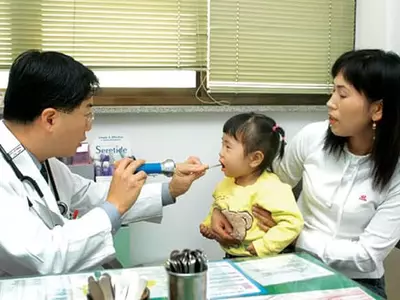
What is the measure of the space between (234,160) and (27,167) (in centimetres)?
71

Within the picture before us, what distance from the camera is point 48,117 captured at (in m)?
1.36

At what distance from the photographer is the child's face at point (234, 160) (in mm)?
1736

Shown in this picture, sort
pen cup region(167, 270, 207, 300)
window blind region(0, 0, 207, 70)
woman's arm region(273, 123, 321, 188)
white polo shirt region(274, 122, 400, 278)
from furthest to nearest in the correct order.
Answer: window blind region(0, 0, 207, 70) < woman's arm region(273, 123, 321, 188) < white polo shirt region(274, 122, 400, 278) < pen cup region(167, 270, 207, 300)

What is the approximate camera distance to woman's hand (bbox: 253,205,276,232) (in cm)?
165

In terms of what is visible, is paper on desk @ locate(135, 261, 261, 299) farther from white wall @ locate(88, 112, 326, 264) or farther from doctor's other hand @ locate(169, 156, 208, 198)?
white wall @ locate(88, 112, 326, 264)

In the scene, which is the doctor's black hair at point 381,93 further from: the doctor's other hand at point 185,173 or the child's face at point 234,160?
the doctor's other hand at point 185,173

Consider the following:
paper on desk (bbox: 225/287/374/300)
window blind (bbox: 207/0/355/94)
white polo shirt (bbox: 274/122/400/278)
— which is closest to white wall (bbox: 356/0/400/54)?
window blind (bbox: 207/0/355/94)

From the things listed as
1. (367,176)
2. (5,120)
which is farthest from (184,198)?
(5,120)

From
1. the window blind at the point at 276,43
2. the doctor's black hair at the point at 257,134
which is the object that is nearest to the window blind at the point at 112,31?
the window blind at the point at 276,43

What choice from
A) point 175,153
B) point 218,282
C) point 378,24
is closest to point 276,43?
point 378,24

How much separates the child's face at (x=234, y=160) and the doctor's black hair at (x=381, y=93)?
16.7 inches

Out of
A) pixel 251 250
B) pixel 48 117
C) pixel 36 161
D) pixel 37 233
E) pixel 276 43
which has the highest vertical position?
pixel 276 43

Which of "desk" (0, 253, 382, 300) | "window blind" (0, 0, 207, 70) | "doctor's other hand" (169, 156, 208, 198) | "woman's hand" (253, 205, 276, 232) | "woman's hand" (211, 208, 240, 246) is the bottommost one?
"woman's hand" (211, 208, 240, 246)

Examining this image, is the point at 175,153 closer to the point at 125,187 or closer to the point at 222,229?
the point at 222,229
